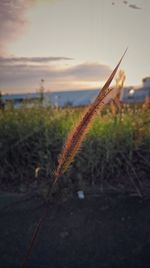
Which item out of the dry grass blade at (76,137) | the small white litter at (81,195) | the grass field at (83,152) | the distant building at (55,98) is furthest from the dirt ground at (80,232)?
the dry grass blade at (76,137)

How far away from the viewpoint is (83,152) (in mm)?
3486

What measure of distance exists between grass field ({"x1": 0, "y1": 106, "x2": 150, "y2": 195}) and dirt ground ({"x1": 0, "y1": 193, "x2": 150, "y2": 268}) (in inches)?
10.9

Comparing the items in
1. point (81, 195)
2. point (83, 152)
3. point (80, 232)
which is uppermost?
point (83, 152)

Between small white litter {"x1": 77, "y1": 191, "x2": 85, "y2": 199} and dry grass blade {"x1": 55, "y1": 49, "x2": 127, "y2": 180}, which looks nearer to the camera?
dry grass blade {"x1": 55, "y1": 49, "x2": 127, "y2": 180}

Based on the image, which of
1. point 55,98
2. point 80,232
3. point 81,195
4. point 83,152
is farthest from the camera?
point 55,98

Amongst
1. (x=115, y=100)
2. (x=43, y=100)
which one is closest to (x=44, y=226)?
(x=115, y=100)

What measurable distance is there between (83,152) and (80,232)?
0.99 m

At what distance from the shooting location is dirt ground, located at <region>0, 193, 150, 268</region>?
247cm

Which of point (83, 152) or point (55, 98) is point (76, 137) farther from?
point (55, 98)

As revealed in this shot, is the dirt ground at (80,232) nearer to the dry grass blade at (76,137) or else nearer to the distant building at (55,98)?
the distant building at (55,98)

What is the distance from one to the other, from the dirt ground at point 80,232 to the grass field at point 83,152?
0.28m

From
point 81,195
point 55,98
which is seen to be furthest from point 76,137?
point 55,98

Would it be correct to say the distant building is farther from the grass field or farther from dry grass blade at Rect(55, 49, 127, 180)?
dry grass blade at Rect(55, 49, 127, 180)

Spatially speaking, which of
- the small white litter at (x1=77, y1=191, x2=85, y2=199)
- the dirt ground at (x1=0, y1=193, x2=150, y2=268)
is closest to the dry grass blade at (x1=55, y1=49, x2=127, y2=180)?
the dirt ground at (x1=0, y1=193, x2=150, y2=268)
